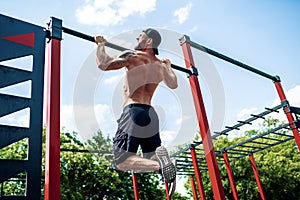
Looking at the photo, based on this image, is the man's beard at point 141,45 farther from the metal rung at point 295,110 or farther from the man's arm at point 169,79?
the metal rung at point 295,110

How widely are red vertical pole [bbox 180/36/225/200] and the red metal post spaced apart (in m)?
2.06

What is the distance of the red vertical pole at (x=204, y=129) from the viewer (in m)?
3.59

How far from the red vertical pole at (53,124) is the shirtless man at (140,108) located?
1.38ft

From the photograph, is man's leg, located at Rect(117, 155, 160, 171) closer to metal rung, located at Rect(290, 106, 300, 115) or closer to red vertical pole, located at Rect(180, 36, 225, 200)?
red vertical pole, located at Rect(180, 36, 225, 200)

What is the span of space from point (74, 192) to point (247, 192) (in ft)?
31.9

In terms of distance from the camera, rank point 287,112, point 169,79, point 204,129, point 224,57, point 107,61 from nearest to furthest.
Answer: point 107,61
point 169,79
point 204,129
point 224,57
point 287,112

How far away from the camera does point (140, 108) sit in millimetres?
2754

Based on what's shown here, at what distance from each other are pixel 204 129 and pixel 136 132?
1509 mm

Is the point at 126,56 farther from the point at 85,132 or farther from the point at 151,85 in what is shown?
the point at 85,132

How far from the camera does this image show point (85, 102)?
3205mm

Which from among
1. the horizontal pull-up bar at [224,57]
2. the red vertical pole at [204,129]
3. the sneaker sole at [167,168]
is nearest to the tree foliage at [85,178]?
the horizontal pull-up bar at [224,57]

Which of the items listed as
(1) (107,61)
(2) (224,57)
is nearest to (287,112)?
(2) (224,57)

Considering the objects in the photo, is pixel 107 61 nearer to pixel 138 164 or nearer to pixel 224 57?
pixel 138 164

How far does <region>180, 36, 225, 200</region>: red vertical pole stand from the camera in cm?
359
